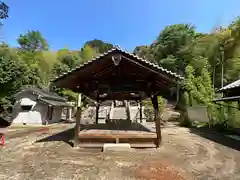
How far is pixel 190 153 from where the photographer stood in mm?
5684

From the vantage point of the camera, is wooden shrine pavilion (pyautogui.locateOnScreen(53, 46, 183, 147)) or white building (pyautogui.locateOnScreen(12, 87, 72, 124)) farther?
white building (pyautogui.locateOnScreen(12, 87, 72, 124))

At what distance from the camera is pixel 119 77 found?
6.84 metres

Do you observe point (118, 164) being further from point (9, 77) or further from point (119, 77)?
point (9, 77)

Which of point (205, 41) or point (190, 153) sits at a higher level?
point (205, 41)

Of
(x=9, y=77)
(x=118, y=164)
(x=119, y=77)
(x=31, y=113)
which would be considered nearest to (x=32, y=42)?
(x=9, y=77)

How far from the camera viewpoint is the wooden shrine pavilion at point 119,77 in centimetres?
545

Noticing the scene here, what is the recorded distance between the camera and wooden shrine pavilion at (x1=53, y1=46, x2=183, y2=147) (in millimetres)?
5445

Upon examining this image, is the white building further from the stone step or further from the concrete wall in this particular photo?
the stone step

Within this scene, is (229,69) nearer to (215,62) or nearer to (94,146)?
(215,62)

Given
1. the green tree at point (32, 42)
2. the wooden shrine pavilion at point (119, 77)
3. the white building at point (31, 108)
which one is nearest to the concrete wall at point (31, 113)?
the white building at point (31, 108)

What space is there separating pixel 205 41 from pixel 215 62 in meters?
3.16

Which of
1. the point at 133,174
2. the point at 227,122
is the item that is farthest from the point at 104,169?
the point at 227,122

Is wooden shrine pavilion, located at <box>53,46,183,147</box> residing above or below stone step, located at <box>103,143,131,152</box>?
above

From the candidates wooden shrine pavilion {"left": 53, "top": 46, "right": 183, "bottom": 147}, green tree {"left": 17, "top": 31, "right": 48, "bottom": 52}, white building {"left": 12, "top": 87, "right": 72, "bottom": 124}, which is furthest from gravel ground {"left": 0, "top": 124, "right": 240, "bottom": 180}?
green tree {"left": 17, "top": 31, "right": 48, "bottom": 52}
